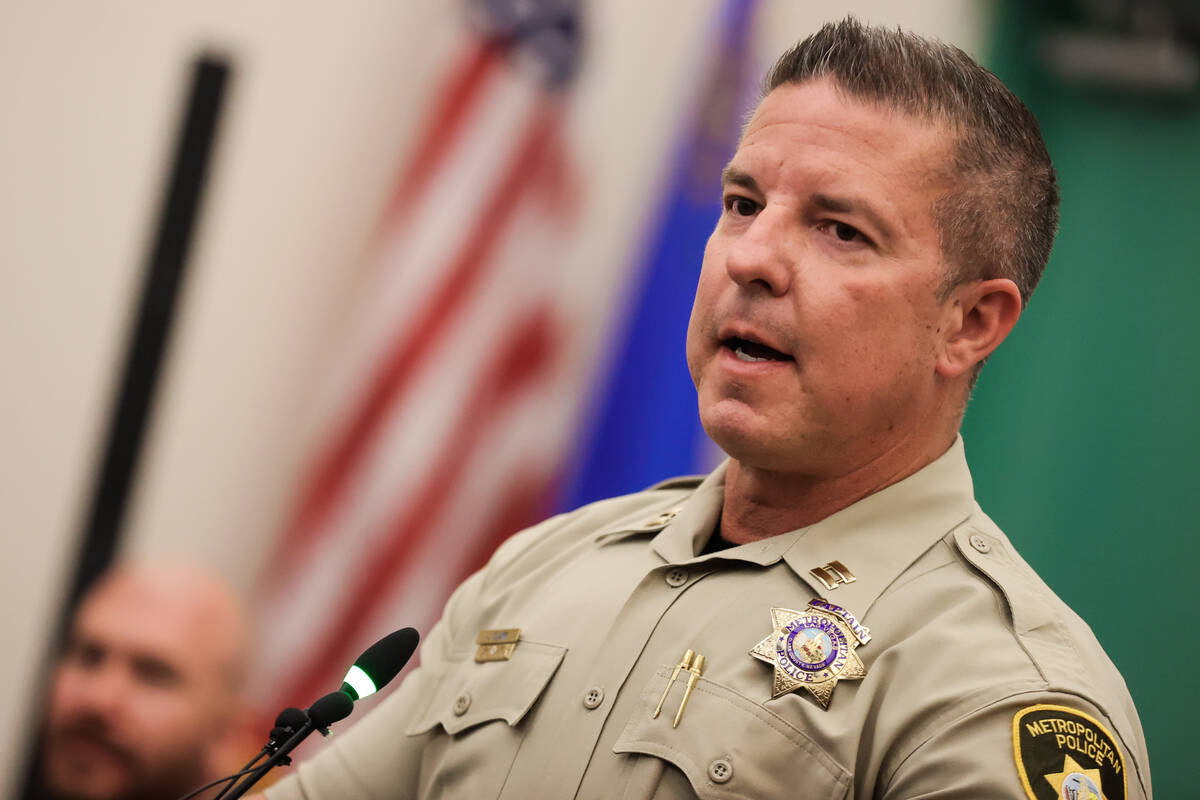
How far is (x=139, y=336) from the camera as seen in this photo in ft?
9.84

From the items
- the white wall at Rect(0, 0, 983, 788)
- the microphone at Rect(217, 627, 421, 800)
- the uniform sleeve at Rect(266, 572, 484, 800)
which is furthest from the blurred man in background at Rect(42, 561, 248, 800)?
the microphone at Rect(217, 627, 421, 800)

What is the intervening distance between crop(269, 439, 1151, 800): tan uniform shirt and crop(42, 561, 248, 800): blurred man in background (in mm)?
1439

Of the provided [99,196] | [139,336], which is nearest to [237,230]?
[99,196]

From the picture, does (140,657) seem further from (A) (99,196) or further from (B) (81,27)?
(B) (81,27)

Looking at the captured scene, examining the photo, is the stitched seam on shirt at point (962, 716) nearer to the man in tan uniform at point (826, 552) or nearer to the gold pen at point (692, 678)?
the man in tan uniform at point (826, 552)

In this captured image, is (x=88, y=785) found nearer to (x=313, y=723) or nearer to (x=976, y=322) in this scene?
(x=313, y=723)

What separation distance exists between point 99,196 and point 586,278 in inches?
52.8

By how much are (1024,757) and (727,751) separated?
27cm

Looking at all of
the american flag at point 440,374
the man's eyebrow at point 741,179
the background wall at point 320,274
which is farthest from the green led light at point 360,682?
the background wall at point 320,274

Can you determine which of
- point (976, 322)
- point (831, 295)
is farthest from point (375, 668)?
point (976, 322)

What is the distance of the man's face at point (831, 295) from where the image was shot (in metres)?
1.36

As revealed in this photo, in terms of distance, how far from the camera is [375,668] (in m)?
1.29

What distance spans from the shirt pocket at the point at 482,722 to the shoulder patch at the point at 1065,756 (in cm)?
51

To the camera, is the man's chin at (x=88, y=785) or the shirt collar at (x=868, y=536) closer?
the shirt collar at (x=868, y=536)
